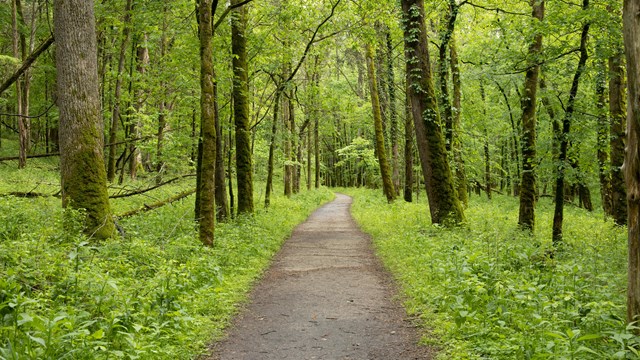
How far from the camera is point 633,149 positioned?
3.81 meters

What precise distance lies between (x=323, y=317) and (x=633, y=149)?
439 centimetres

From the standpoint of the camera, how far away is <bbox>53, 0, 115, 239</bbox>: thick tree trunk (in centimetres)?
762

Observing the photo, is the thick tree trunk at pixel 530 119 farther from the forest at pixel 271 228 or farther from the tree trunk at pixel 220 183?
the tree trunk at pixel 220 183

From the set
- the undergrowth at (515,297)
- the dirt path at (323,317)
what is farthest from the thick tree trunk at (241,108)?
the undergrowth at (515,297)

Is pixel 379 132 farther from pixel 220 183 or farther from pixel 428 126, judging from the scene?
pixel 220 183

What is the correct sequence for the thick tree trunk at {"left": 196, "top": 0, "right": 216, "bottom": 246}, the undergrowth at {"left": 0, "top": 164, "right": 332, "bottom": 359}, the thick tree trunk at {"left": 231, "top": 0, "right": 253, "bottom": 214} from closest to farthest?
the undergrowth at {"left": 0, "top": 164, "right": 332, "bottom": 359}
the thick tree trunk at {"left": 196, "top": 0, "right": 216, "bottom": 246}
the thick tree trunk at {"left": 231, "top": 0, "right": 253, "bottom": 214}

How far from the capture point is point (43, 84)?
31109 mm

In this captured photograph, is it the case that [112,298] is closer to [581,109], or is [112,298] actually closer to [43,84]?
[581,109]

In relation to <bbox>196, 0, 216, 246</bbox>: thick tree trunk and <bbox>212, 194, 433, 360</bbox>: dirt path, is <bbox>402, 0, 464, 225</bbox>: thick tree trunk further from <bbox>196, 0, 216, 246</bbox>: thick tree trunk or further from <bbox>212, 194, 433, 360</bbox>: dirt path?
<bbox>196, 0, 216, 246</bbox>: thick tree trunk

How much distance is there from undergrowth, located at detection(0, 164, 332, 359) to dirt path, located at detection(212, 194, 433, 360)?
0.45 m

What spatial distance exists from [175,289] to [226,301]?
1.02 meters

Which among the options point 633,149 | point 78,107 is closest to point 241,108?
point 78,107

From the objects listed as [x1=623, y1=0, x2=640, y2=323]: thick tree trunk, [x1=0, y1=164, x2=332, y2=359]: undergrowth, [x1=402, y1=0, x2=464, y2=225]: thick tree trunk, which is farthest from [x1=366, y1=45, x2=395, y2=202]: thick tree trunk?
[x1=623, y1=0, x2=640, y2=323]: thick tree trunk

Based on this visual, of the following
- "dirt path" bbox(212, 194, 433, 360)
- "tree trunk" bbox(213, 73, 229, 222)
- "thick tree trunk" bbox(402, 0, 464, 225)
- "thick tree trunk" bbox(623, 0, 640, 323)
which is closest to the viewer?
"thick tree trunk" bbox(623, 0, 640, 323)
